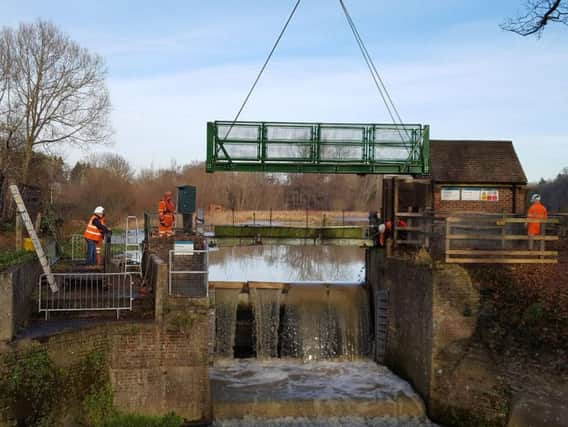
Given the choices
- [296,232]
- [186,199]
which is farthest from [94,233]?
[296,232]

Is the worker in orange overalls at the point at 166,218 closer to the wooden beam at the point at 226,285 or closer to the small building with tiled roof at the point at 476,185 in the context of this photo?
the wooden beam at the point at 226,285

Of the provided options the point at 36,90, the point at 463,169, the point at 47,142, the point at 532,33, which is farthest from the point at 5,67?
the point at 532,33

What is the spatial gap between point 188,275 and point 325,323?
644cm

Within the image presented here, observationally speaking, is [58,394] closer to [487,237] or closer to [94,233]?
[94,233]

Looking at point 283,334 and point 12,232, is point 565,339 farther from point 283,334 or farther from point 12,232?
point 12,232

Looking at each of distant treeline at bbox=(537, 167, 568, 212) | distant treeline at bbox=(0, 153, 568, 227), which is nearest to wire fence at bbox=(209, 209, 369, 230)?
distant treeline at bbox=(0, 153, 568, 227)

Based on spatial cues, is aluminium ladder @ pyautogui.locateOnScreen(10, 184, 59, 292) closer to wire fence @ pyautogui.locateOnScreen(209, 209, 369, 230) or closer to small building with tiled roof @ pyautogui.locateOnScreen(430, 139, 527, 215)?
small building with tiled roof @ pyautogui.locateOnScreen(430, 139, 527, 215)

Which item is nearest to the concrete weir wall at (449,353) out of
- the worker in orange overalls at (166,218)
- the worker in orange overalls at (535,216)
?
the worker in orange overalls at (535,216)

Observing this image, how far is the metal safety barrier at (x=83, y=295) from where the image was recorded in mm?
13649

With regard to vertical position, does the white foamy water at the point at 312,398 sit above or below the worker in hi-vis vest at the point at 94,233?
below

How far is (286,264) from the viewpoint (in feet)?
123

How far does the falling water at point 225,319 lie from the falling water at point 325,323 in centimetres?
158

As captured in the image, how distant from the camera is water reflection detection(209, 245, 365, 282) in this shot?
104 ft

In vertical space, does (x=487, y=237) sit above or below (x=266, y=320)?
above
